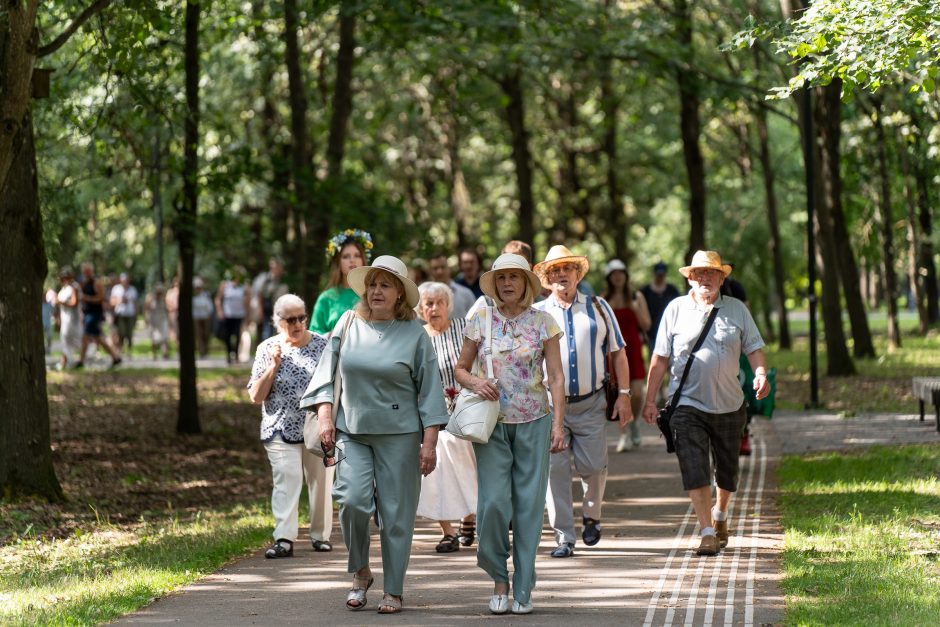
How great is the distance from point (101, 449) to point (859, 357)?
678 inches

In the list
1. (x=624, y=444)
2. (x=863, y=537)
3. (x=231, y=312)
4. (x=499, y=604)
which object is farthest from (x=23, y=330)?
(x=231, y=312)

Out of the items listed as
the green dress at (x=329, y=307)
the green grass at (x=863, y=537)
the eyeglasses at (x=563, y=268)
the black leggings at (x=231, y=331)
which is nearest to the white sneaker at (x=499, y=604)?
the green grass at (x=863, y=537)

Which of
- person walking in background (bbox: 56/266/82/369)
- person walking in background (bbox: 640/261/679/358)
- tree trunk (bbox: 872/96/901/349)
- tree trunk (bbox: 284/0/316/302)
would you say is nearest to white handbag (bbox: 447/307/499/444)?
person walking in background (bbox: 640/261/679/358)

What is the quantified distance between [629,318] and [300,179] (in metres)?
6.03

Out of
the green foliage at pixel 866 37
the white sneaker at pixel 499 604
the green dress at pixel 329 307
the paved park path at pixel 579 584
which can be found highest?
the green foliage at pixel 866 37

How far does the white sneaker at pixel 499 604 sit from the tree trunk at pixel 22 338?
599 centimetres

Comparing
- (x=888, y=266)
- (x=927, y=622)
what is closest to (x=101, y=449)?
(x=927, y=622)

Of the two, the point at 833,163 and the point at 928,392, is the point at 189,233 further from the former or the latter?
the point at 833,163

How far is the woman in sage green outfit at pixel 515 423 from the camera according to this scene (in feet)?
25.8

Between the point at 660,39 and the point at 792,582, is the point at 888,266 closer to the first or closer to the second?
the point at 660,39

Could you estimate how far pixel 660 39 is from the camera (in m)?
22.3

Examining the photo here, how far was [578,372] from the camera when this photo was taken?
9844 millimetres

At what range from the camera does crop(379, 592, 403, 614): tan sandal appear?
7.78 metres

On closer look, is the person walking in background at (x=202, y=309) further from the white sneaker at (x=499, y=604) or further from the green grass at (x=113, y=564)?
the white sneaker at (x=499, y=604)
